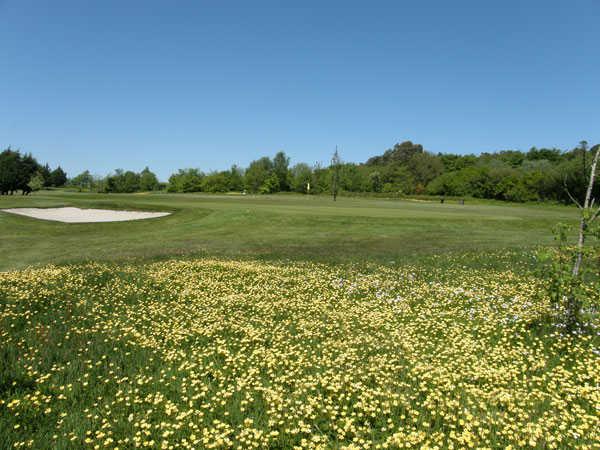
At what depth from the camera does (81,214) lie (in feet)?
134

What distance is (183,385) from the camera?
6.24 metres

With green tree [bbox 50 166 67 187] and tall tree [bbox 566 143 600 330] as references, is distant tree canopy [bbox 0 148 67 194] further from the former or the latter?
tall tree [bbox 566 143 600 330]

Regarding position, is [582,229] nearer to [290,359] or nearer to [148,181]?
[290,359]

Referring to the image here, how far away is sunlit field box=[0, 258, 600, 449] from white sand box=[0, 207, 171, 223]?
28.5 metres

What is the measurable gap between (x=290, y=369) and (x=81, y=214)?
137 ft

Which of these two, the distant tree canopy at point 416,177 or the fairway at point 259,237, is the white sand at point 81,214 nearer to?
the fairway at point 259,237

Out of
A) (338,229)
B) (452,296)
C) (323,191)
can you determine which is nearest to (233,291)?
(452,296)

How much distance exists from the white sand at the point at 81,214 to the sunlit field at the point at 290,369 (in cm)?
2845

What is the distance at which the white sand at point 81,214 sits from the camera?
124 ft

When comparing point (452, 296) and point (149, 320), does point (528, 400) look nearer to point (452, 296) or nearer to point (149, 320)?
point (452, 296)

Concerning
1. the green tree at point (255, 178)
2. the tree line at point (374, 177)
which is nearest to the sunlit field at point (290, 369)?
the tree line at point (374, 177)

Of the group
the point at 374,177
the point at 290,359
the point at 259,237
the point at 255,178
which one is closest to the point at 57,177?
the point at 255,178

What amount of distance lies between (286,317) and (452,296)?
17.3ft

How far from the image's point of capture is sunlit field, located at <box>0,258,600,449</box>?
5121 mm
